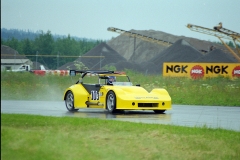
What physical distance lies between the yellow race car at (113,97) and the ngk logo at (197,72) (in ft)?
56.3

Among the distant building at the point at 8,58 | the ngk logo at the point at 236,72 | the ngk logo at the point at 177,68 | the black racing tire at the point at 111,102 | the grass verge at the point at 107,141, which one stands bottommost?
the grass verge at the point at 107,141

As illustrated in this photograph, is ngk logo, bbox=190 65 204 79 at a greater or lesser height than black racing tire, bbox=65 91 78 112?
greater

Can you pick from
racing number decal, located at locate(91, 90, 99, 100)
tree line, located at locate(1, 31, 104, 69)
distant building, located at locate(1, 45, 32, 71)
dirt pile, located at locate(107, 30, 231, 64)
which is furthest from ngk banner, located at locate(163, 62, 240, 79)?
distant building, located at locate(1, 45, 32, 71)

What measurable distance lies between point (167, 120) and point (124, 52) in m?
47.4

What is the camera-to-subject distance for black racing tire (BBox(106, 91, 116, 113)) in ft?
57.6

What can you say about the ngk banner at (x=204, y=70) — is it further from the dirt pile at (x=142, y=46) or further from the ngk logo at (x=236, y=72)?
the dirt pile at (x=142, y=46)

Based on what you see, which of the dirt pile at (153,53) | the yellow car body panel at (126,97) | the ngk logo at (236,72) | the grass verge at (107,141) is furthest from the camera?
the dirt pile at (153,53)

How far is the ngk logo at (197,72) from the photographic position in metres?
35.8

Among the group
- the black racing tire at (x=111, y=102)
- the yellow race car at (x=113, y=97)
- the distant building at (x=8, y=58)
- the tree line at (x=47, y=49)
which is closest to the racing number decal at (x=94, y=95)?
the yellow race car at (x=113, y=97)

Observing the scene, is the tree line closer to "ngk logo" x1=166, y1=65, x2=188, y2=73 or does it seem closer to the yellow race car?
the yellow race car

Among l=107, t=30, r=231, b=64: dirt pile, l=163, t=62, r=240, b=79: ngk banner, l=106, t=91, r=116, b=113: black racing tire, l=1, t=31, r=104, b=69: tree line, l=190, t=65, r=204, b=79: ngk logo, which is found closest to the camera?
l=1, t=31, r=104, b=69: tree line

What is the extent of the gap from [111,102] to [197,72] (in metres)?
19.5

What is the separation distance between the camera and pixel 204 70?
36844mm

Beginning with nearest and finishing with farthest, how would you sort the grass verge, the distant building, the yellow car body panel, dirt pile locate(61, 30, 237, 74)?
the distant building, the grass verge, the yellow car body panel, dirt pile locate(61, 30, 237, 74)
